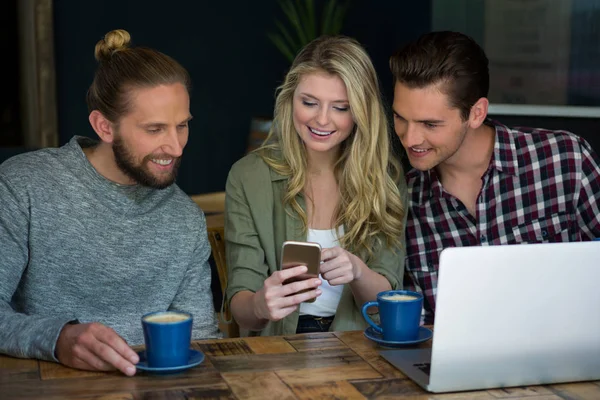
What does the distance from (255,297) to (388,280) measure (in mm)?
430

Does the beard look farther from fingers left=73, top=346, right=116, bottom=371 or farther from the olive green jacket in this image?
fingers left=73, top=346, right=116, bottom=371

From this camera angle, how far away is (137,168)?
1.91 metres

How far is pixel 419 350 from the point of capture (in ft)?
5.26

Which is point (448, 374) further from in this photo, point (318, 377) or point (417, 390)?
point (318, 377)

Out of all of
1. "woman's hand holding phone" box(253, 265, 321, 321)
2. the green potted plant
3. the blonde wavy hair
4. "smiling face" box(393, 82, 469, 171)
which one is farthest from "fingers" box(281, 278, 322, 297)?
the green potted plant

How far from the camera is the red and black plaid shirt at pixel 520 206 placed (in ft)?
7.34

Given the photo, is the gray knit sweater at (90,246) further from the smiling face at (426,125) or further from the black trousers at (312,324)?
the smiling face at (426,125)

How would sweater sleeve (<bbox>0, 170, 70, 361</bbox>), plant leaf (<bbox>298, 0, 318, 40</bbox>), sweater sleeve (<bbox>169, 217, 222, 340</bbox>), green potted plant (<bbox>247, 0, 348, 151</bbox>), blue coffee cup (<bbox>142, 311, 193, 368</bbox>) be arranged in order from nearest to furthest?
blue coffee cup (<bbox>142, 311, 193, 368</bbox>) → sweater sleeve (<bbox>0, 170, 70, 361</bbox>) → sweater sleeve (<bbox>169, 217, 222, 340</bbox>) → green potted plant (<bbox>247, 0, 348, 151</bbox>) → plant leaf (<bbox>298, 0, 318, 40</bbox>)

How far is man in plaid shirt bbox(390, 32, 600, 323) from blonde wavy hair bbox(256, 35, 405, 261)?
0.08 m

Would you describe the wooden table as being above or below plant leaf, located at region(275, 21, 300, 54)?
below

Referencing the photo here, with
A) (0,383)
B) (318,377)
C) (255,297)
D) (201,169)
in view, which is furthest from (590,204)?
(201,169)

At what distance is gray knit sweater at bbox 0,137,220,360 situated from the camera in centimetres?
185

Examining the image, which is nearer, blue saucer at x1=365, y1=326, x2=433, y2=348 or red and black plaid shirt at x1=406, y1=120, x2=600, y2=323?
blue saucer at x1=365, y1=326, x2=433, y2=348

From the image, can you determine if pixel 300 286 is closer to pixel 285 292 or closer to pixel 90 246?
pixel 285 292
